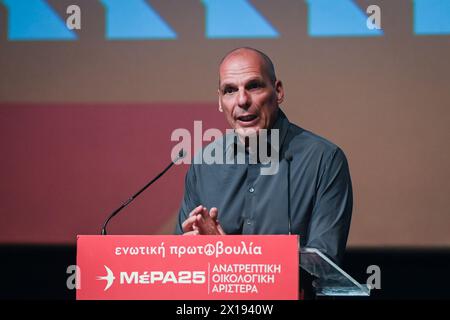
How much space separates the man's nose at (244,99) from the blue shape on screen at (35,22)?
1435mm

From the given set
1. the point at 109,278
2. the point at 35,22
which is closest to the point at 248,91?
the point at 109,278

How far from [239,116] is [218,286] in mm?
1233

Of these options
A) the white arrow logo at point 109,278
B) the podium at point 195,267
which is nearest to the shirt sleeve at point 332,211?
the podium at point 195,267

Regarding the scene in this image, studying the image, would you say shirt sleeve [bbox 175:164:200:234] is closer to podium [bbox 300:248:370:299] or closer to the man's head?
the man's head

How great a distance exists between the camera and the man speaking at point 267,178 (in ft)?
10.7

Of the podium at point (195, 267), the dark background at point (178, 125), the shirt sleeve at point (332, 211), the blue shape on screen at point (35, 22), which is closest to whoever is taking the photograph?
the podium at point (195, 267)

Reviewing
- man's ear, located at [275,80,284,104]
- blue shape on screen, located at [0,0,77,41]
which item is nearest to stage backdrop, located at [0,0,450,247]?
blue shape on screen, located at [0,0,77,41]

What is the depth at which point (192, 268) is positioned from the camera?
2.63m

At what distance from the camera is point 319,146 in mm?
3498

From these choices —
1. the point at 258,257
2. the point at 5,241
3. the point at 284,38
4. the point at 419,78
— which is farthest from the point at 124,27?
the point at 258,257

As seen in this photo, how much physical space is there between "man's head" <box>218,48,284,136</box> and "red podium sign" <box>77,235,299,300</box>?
→ 111 cm

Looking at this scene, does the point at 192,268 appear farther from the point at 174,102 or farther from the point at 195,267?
the point at 174,102

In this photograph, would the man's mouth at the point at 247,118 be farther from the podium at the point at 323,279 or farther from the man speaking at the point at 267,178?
the podium at the point at 323,279

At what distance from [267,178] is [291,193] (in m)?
0.17
